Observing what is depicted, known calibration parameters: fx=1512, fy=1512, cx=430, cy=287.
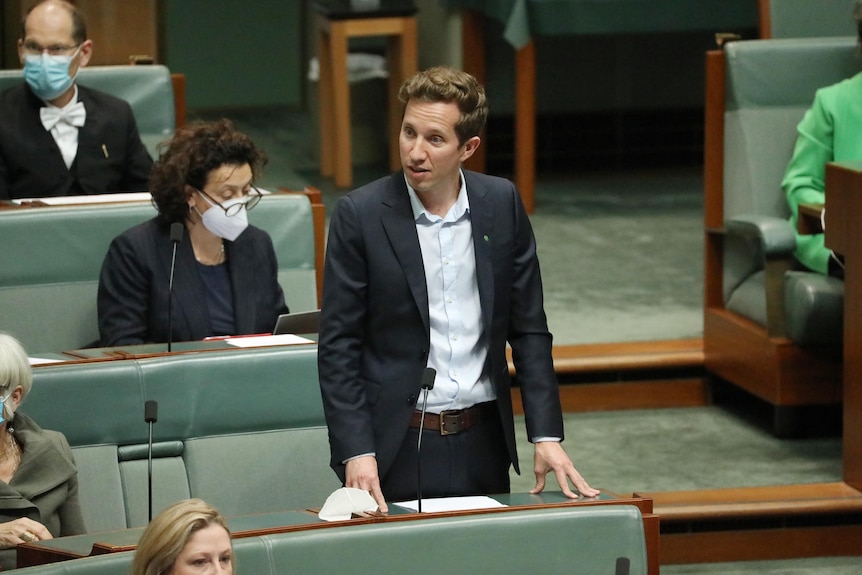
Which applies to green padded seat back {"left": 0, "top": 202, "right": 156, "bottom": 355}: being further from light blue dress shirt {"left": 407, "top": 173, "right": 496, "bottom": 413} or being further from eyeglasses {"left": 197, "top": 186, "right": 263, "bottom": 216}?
light blue dress shirt {"left": 407, "top": 173, "right": 496, "bottom": 413}

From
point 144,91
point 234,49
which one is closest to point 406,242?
point 144,91

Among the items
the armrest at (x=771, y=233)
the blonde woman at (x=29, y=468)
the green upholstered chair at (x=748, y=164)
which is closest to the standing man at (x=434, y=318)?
the blonde woman at (x=29, y=468)

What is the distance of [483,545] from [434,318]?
42 centimetres

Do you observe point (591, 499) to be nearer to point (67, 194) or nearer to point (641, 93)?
point (67, 194)

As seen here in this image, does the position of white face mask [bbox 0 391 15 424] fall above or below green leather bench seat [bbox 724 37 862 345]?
below

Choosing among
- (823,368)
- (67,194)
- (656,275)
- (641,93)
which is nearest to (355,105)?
(641,93)

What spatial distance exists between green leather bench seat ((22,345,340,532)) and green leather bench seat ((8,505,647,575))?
81 centimetres

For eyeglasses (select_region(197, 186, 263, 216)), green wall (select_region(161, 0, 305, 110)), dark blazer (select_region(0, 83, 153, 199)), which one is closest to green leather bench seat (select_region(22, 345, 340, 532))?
eyeglasses (select_region(197, 186, 263, 216))

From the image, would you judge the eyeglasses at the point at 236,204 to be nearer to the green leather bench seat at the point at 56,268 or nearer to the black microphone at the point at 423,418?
the green leather bench seat at the point at 56,268

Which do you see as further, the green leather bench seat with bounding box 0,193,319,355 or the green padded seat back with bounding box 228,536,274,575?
the green leather bench seat with bounding box 0,193,319,355

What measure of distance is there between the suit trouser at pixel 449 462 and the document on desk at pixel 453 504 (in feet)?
0.34

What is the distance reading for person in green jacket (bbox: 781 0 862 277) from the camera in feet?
13.2

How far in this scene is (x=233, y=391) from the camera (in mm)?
2887

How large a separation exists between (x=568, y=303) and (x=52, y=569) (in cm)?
323
